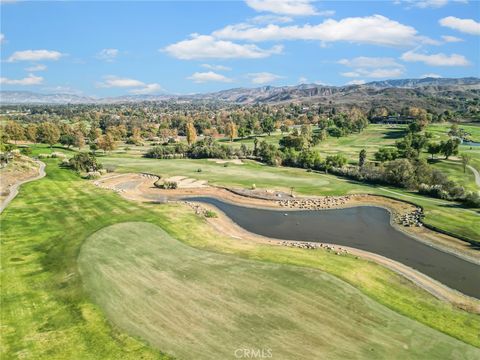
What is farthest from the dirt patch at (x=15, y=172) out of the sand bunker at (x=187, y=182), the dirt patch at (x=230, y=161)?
the dirt patch at (x=230, y=161)

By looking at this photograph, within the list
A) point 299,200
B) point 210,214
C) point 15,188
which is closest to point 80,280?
point 210,214

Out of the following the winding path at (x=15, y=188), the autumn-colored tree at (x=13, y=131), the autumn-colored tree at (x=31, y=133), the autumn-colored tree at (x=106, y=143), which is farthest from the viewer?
the autumn-colored tree at (x=31, y=133)

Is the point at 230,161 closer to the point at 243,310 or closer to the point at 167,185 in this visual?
the point at 167,185

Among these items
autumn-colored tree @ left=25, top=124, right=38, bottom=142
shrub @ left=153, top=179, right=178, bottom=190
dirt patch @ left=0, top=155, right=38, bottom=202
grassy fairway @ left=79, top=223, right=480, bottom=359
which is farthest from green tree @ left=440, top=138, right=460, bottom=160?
autumn-colored tree @ left=25, top=124, right=38, bottom=142

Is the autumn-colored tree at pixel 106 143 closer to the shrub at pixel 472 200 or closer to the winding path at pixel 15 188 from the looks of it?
the winding path at pixel 15 188

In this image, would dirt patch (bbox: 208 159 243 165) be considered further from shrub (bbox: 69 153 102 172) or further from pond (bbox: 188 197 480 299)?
pond (bbox: 188 197 480 299)

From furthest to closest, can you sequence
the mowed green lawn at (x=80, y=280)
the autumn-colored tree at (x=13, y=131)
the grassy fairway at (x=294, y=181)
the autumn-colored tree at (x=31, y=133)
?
the autumn-colored tree at (x=31, y=133), the autumn-colored tree at (x=13, y=131), the grassy fairway at (x=294, y=181), the mowed green lawn at (x=80, y=280)
